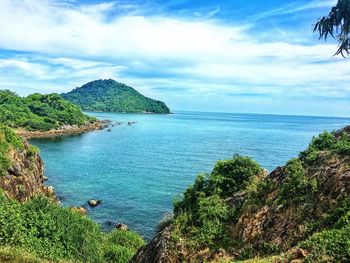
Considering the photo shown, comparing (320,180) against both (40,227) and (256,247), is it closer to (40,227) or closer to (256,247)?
(256,247)

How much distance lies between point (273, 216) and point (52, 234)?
655 inches

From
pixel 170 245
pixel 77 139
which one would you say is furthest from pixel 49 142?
pixel 170 245

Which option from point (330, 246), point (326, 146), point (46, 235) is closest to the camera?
point (330, 246)

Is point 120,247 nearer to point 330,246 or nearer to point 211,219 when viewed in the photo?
point 211,219

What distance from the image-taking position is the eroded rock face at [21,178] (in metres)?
41.8

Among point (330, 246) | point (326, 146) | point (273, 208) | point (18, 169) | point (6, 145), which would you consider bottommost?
point (18, 169)

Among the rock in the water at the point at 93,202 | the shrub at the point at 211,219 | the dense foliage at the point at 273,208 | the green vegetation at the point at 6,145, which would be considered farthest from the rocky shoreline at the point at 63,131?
the shrub at the point at 211,219

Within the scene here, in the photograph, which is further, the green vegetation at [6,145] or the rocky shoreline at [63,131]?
the rocky shoreline at [63,131]

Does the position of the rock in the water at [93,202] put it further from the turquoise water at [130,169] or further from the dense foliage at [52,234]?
the dense foliage at [52,234]

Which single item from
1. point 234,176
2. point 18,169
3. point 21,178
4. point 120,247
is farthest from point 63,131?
point 234,176

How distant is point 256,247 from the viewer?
19.2m

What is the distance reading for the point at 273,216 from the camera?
2075 cm

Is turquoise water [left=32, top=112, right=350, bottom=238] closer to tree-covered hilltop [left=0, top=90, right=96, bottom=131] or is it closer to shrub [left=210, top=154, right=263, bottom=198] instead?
tree-covered hilltop [left=0, top=90, right=96, bottom=131]

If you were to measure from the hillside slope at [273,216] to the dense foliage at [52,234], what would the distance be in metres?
6.43
